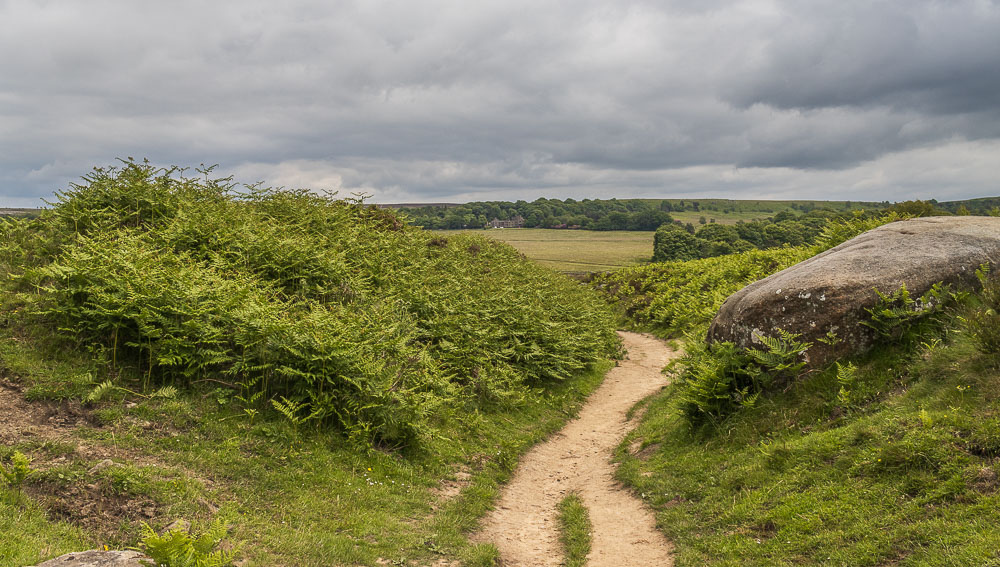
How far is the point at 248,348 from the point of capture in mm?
11148

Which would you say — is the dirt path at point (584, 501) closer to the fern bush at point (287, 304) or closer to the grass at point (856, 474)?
the grass at point (856, 474)

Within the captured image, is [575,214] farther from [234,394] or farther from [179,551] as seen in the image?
A: [179,551]

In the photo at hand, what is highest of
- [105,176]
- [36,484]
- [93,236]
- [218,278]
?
[105,176]

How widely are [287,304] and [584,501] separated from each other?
26.2ft

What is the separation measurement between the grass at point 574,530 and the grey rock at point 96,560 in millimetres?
6096

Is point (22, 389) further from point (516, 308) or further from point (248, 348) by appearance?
point (516, 308)

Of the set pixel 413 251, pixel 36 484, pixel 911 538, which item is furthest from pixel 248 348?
pixel 413 251

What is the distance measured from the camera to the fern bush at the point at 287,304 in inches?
428

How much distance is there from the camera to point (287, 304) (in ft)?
41.7

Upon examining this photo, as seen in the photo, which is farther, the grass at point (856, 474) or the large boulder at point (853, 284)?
the large boulder at point (853, 284)

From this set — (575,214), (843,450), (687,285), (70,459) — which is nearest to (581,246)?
(575,214)

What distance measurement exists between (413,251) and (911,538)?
20.4 metres

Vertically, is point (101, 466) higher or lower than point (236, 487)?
higher

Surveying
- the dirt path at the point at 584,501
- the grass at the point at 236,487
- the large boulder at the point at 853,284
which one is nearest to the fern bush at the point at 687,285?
the large boulder at the point at 853,284
